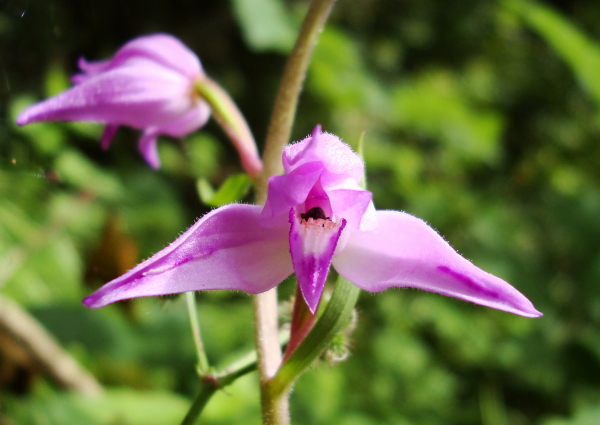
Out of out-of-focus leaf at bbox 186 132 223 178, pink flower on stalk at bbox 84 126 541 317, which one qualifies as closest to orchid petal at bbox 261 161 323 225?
pink flower on stalk at bbox 84 126 541 317

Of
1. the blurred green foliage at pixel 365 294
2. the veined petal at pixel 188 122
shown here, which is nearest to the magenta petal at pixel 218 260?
the veined petal at pixel 188 122

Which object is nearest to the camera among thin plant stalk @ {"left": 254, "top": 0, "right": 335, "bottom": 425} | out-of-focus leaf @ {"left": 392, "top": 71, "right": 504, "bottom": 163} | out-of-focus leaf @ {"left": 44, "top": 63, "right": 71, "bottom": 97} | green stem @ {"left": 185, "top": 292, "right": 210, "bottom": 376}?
thin plant stalk @ {"left": 254, "top": 0, "right": 335, "bottom": 425}

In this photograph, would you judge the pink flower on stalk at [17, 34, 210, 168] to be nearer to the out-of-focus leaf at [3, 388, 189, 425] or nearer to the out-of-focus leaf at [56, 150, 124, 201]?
the out-of-focus leaf at [3, 388, 189, 425]

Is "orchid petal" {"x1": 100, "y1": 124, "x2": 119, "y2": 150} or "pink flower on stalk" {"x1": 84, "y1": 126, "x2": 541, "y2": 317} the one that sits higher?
"pink flower on stalk" {"x1": 84, "y1": 126, "x2": 541, "y2": 317}

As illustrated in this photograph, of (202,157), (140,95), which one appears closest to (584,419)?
(140,95)

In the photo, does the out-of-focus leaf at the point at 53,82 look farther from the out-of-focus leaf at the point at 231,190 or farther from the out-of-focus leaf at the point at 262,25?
the out-of-focus leaf at the point at 231,190

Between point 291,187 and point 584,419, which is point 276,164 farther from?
point 584,419
